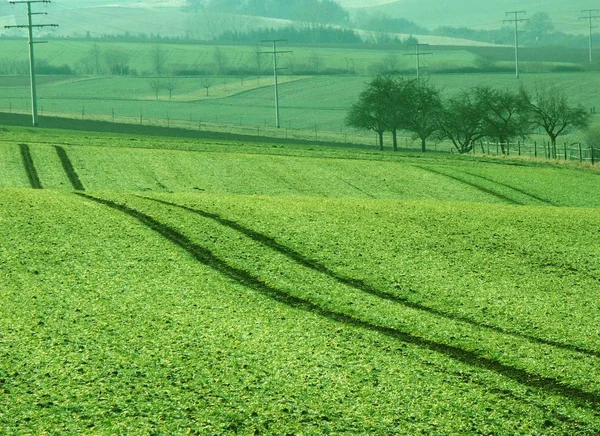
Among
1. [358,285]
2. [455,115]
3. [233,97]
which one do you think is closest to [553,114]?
[455,115]

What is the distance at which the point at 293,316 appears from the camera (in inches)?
742

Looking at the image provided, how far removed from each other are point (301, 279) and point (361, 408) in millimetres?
8008

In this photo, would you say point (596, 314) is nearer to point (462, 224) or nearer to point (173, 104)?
point (462, 224)

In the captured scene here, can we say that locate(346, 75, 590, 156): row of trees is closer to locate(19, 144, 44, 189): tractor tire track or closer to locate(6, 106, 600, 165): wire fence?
locate(6, 106, 600, 165): wire fence

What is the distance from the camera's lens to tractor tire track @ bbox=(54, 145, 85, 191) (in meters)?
42.4

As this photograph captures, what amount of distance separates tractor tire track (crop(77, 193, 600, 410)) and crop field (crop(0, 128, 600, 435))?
0.05 meters

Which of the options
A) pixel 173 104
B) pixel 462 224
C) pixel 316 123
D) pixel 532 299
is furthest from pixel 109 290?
pixel 173 104

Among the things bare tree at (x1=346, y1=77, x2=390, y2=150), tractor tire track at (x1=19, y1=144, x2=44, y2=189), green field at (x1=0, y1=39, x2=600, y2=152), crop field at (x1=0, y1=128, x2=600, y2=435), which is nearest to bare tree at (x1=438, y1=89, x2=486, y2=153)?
bare tree at (x1=346, y1=77, x2=390, y2=150)

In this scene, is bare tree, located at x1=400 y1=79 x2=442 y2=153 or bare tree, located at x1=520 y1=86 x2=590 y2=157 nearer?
bare tree, located at x1=520 y1=86 x2=590 y2=157

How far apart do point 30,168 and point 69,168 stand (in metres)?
1.78

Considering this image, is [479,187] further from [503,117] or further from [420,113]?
[503,117]

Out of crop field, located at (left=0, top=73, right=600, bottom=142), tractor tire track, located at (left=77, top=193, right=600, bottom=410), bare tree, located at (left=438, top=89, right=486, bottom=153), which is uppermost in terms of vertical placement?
crop field, located at (left=0, top=73, right=600, bottom=142)

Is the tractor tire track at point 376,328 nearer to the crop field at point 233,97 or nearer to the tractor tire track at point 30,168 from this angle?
the tractor tire track at point 30,168

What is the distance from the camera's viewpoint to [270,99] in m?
155
